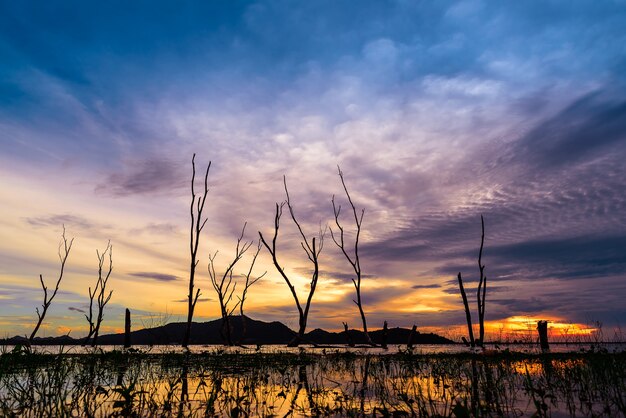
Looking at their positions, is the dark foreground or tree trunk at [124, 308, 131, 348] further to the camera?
tree trunk at [124, 308, 131, 348]

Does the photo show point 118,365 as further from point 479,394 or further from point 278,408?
point 479,394

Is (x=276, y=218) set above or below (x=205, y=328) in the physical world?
above

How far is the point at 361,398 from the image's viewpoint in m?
7.35

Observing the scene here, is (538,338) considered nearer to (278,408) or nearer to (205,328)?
(278,408)

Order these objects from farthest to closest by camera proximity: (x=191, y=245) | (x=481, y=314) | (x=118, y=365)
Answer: (x=481, y=314), (x=191, y=245), (x=118, y=365)

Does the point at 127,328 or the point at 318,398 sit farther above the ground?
the point at 127,328

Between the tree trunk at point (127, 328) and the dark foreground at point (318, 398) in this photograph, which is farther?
the tree trunk at point (127, 328)

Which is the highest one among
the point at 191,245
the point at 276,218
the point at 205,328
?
the point at 276,218

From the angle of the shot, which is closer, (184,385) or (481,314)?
(184,385)

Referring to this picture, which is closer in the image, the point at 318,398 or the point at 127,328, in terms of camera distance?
the point at 318,398

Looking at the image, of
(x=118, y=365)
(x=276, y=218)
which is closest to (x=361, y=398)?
(x=118, y=365)

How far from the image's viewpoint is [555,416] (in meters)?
5.68

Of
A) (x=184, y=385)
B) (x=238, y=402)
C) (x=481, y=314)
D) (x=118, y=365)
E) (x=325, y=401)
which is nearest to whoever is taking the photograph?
(x=238, y=402)

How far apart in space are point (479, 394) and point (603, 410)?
2.11 meters
